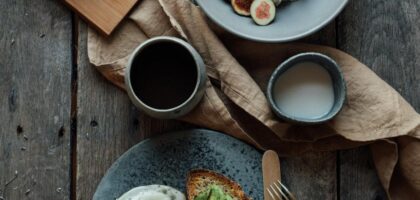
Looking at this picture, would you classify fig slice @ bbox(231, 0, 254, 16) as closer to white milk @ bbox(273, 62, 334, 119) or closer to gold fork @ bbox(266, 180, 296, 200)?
white milk @ bbox(273, 62, 334, 119)

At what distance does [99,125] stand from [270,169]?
12.5 inches

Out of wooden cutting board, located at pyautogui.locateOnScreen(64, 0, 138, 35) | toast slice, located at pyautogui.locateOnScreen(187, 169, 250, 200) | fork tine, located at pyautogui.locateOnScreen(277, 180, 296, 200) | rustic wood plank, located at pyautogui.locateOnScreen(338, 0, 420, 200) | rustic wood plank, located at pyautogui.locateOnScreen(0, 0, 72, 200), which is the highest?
rustic wood plank, located at pyautogui.locateOnScreen(338, 0, 420, 200)

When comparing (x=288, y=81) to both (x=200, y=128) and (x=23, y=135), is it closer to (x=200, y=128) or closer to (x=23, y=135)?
(x=200, y=128)

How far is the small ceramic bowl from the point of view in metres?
1.29

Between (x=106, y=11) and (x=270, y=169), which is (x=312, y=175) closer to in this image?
(x=270, y=169)

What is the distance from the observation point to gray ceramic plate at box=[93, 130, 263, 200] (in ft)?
4.39

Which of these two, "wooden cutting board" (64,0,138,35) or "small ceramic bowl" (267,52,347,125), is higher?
"small ceramic bowl" (267,52,347,125)

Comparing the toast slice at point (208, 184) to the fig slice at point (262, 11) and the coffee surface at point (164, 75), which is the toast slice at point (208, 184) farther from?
the fig slice at point (262, 11)

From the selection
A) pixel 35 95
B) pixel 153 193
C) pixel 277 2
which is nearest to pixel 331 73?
pixel 277 2

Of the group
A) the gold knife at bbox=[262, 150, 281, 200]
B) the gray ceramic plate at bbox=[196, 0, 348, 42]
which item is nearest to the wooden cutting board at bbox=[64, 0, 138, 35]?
the gray ceramic plate at bbox=[196, 0, 348, 42]

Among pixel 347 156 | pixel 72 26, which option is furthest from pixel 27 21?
pixel 347 156

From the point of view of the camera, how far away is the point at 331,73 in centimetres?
132

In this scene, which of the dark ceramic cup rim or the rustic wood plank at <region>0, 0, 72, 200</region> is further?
the rustic wood plank at <region>0, 0, 72, 200</region>

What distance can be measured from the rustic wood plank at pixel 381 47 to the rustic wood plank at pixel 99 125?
316mm
